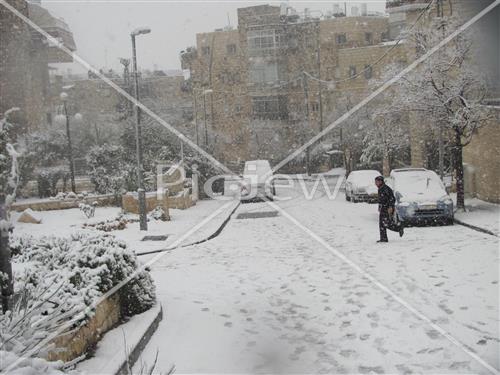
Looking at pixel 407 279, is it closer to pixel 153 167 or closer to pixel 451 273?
pixel 451 273

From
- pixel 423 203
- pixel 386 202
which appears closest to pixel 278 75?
pixel 423 203

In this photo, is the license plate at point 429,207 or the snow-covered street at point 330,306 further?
the license plate at point 429,207

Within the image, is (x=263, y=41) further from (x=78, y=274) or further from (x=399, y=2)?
(x=78, y=274)

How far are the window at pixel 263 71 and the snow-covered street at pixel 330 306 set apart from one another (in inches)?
1560

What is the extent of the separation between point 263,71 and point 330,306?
45632 millimetres

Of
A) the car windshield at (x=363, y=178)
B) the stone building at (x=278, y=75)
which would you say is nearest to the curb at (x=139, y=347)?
the car windshield at (x=363, y=178)

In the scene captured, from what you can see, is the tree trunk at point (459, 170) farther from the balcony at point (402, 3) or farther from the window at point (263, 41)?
the window at point (263, 41)

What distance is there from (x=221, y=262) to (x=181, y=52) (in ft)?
159

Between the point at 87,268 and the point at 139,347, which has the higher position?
the point at 87,268

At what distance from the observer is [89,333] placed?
19.2 ft

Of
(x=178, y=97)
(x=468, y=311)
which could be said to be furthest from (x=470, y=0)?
(x=178, y=97)

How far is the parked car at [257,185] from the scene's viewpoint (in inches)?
1022

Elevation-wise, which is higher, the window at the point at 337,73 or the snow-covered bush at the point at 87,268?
the window at the point at 337,73

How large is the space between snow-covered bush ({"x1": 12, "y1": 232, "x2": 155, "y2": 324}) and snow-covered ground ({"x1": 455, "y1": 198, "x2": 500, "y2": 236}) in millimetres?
9368
